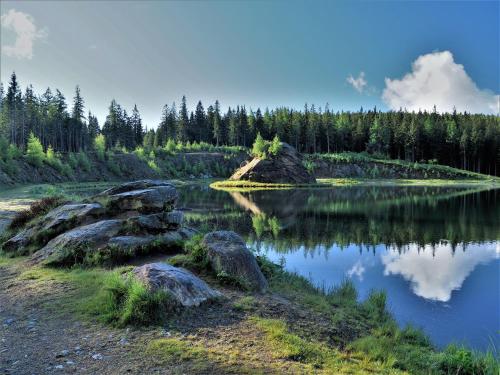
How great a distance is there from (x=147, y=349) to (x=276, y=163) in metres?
94.1

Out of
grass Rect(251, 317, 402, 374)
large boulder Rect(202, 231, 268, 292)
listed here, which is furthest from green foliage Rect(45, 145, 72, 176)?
grass Rect(251, 317, 402, 374)

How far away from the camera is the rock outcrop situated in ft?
52.8

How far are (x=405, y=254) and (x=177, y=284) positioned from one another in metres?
17.7

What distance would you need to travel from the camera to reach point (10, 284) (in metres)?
13.4

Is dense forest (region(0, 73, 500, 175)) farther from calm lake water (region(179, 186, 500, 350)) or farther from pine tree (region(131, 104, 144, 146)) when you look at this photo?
calm lake water (region(179, 186, 500, 350))

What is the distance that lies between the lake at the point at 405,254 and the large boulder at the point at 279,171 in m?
53.6

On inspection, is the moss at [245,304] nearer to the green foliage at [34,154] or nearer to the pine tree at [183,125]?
the green foliage at [34,154]

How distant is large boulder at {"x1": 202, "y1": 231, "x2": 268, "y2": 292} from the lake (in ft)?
16.6

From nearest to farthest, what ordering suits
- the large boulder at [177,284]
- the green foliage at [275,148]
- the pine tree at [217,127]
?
the large boulder at [177,284] → the green foliage at [275,148] → the pine tree at [217,127]

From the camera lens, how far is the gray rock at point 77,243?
51.7 ft

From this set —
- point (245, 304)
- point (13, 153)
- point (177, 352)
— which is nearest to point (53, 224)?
point (245, 304)

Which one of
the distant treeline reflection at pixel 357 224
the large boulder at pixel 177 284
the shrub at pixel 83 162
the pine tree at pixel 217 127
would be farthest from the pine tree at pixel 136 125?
the large boulder at pixel 177 284

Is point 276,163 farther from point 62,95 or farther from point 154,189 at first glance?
point 154,189

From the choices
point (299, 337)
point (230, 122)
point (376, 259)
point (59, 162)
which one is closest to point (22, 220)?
point (299, 337)
